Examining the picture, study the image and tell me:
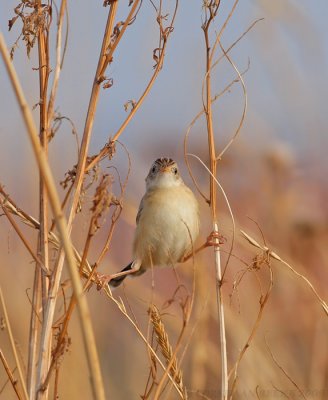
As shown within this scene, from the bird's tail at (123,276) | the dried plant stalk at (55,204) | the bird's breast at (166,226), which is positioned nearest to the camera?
the dried plant stalk at (55,204)

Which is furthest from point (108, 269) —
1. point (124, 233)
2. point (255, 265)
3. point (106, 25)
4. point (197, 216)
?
point (106, 25)

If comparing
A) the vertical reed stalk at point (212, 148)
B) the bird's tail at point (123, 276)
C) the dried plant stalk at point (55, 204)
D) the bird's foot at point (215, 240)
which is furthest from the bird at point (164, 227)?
the dried plant stalk at point (55, 204)

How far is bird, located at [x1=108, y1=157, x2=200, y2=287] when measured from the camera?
2906mm

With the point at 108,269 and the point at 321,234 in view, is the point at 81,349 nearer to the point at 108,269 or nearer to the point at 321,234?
the point at 108,269

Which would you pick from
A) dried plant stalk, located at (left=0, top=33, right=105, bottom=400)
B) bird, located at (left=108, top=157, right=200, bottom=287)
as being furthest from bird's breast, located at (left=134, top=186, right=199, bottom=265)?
dried plant stalk, located at (left=0, top=33, right=105, bottom=400)

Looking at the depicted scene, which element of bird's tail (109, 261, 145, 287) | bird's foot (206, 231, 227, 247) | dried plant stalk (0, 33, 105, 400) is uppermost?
bird's tail (109, 261, 145, 287)

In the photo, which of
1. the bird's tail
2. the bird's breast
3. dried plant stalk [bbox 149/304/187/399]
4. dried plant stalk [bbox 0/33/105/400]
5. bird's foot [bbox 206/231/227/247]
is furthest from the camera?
the bird's tail

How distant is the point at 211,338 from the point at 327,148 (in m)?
1.24

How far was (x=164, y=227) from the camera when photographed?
2926 mm

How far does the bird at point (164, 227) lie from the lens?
291cm

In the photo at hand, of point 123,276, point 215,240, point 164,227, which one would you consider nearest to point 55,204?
point 215,240

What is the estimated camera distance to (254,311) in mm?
3580

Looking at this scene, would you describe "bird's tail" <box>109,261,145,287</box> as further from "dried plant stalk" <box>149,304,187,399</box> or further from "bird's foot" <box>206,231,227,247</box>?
"dried plant stalk" <box>149,304,187,399</box>

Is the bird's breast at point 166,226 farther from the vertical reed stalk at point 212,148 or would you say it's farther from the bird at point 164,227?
the vertical reed stalk at point 212,148
